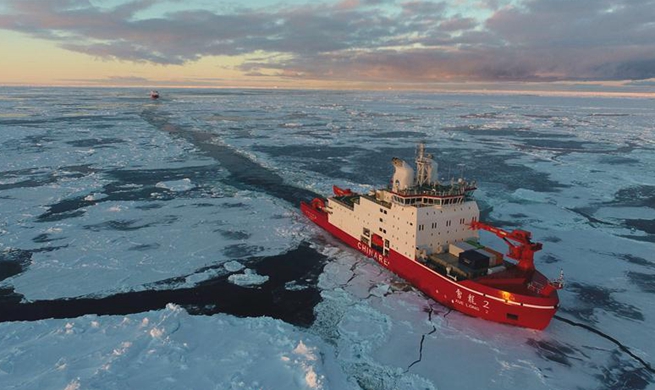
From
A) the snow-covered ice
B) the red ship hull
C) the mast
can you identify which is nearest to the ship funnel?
the mast

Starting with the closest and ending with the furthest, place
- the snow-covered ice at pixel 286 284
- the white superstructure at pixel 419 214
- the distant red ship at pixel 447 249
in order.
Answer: the snow-covered ice at pixel 286 284 < the distant red ship at pixel 447 249 < the white superstructure at pixel 419 214

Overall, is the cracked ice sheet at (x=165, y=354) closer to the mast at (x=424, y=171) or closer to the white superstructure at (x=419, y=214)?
the white superstructure at (x=419, y=214)

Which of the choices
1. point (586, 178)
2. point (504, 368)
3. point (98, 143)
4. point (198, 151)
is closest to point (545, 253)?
point (504, 368)

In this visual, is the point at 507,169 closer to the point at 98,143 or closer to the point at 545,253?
the point at 545,253

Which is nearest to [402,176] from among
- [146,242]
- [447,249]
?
[447,249]

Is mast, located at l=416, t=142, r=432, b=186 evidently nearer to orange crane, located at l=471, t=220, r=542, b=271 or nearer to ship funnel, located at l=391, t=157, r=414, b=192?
ship funnel, located at l=391, t=157, r=414, b=192

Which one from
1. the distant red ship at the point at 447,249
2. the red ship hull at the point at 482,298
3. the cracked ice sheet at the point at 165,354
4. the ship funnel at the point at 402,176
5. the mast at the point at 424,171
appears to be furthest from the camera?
the mast at the point at 424,171

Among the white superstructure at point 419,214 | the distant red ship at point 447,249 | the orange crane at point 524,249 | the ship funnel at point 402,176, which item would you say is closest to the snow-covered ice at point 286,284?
the distant red ship at point 447,249

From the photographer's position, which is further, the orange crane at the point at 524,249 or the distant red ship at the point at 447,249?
the orange crane at the point at 524,249
